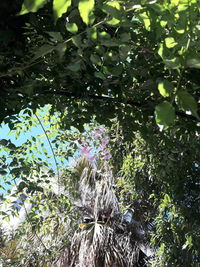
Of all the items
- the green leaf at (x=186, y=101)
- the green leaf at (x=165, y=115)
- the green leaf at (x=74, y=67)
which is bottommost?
the green leaf at (x=165, y=115)

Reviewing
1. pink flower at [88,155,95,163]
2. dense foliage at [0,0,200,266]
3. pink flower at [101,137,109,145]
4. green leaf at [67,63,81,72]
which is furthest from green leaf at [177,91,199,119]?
pink flower at [88,155,95,163]

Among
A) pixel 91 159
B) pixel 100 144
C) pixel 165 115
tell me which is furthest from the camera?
pixel 91 159

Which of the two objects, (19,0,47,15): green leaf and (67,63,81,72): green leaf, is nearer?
(19,0,47,15): green leaf

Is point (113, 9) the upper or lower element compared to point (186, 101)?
upper

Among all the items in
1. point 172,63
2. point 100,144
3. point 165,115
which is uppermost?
point 100,144

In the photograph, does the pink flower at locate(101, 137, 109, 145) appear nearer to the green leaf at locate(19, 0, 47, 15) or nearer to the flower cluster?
the flower cluster

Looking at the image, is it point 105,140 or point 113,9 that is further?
point 105,140

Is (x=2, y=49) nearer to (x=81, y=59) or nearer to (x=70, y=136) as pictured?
(x=81, y=59)

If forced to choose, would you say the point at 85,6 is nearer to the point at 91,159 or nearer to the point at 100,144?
the point at 100,144

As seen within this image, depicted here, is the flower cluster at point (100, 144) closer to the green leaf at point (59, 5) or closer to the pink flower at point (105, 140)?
the pink flower at point (105, 140)

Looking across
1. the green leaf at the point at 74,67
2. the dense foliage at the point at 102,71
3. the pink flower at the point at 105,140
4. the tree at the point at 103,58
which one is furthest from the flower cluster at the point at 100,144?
the green leaf at the point at 74,67

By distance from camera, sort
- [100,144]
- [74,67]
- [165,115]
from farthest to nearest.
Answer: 1. [100,144]
2. [74,67]
3. [165,115]

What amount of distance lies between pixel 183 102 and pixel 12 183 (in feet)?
6.25

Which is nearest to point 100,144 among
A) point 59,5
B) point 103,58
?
point 103,58
